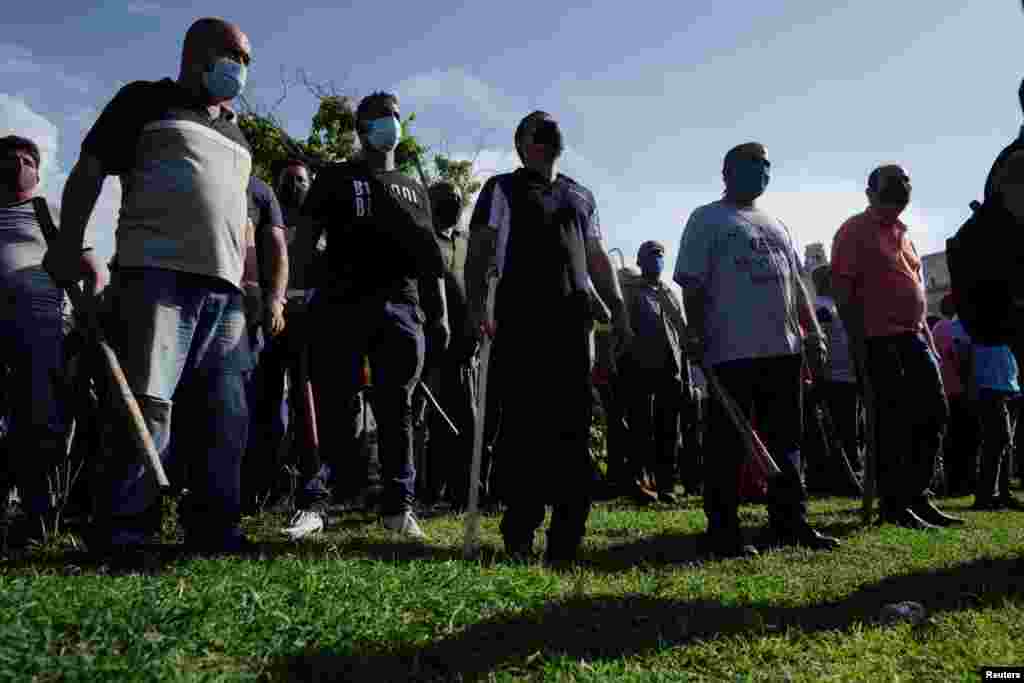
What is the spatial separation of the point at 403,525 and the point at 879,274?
12.4 feet

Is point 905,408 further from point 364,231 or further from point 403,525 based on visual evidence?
point 364,231

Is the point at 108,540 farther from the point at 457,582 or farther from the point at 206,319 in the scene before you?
the point at 457,582

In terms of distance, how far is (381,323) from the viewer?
4.98 metres

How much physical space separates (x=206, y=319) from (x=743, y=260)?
3.07m

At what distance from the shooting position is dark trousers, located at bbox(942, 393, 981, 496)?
10344 millimetres

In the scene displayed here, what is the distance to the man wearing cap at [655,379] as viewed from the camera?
28.1ft

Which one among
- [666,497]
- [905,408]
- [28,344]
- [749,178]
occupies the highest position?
[749,178]

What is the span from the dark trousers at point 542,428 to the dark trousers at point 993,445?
17.3ft

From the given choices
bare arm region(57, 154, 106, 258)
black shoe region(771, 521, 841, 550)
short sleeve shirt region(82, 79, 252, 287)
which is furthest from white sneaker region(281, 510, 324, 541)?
black shoe region(771, 521, 841, 550)

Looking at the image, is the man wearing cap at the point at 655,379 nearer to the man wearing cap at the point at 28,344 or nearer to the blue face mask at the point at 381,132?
the blue face mask at the point at 381,132

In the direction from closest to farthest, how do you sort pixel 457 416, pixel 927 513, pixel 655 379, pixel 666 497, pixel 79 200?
1. pixel 79 200
2. pixel 927 513
3. pixel 457 416
4. pixel 666 497
5. pixel 655 379

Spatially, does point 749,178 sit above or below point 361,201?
above

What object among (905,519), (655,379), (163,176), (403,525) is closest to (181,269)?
(163,176)

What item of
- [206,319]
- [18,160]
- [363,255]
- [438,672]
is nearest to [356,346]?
[363,255]
